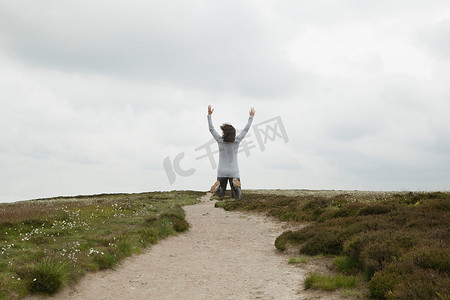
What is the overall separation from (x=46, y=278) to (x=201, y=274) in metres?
4.33

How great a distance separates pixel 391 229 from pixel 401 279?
4.46m

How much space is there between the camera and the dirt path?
8.80 m

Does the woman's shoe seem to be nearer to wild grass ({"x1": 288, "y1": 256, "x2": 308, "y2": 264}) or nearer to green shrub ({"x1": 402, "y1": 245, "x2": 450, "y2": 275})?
wild grass ({"x1": 288, "y1": 256, "x2": 308, "y2": 264})

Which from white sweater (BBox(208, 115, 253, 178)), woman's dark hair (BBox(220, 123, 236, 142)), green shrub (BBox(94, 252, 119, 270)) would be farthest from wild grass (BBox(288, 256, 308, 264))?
white sweater (BBox(208, 115, 253, 178))

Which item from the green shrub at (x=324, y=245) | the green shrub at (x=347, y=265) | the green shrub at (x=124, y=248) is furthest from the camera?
the green shrub at (x=124, y=248)

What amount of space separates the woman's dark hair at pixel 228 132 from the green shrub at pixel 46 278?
1899 centimetres

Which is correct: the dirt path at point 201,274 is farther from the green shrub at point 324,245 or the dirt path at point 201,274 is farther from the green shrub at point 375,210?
the green shrub at point 375,210

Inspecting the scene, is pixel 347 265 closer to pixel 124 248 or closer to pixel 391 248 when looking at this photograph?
pixel 391 248

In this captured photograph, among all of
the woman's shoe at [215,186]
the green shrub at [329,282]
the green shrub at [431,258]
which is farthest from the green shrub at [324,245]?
the woman's shoe at [215,186]

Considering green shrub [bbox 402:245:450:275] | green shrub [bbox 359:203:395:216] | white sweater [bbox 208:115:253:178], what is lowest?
green shrub [bbox 402:245:450:275]

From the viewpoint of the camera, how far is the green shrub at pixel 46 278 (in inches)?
315

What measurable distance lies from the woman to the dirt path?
37.1ft

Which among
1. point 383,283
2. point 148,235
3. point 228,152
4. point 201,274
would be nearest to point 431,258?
point 383,283

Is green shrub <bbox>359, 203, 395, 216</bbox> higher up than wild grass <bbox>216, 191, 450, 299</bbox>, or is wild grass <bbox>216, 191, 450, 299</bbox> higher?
green shrub <bbox>359, 203, 395, 216</bbox>
